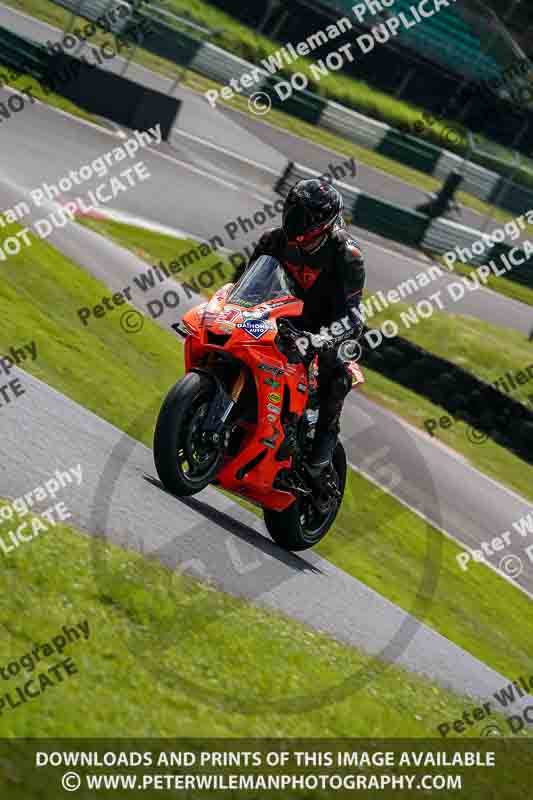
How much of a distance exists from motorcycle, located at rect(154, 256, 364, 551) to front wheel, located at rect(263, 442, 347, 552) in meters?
0.32

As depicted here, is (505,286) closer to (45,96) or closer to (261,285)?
(45,96)

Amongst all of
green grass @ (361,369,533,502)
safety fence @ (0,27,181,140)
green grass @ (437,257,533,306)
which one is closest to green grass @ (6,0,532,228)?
green grass @ (437,257,533,306)

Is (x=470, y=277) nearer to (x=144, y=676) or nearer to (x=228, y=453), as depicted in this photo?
(x=228, y=453)

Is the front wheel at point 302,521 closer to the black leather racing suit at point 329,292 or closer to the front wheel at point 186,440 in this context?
the black leather racing suit at point 329,292

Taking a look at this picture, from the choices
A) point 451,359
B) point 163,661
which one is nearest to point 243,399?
point 163,661

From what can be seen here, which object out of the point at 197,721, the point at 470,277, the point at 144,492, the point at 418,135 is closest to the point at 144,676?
the point at 197,721

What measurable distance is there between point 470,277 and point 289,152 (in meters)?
5.96

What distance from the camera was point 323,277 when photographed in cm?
913

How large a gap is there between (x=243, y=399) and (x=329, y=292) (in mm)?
1067

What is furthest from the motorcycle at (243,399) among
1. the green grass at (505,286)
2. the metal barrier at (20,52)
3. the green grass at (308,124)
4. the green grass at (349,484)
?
the green grass at (308,124)

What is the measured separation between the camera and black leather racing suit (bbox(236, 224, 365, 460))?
29.3ft

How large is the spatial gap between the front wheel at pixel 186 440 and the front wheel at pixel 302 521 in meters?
1.05

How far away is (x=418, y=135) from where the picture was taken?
44.8 metres

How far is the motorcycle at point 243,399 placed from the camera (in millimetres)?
Answer: 8320
